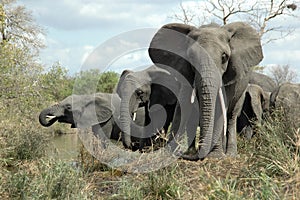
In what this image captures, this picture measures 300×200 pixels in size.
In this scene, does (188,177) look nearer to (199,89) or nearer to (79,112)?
(199,89)

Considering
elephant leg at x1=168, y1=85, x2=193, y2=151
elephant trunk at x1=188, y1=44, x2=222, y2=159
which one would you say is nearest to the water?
elephant leg at x1=168, y1=85, x2=193, y2=151

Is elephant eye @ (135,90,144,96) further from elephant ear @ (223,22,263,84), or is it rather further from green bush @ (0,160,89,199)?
green bush @ (0,160,89,199)

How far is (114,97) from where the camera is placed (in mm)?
12969

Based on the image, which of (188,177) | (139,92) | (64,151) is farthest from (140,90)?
(188,177)

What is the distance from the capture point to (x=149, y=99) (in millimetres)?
10484

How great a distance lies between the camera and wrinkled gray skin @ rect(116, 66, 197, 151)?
31.9 ft

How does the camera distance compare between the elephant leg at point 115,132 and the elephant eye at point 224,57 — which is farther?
the elephant leg at point 115,132

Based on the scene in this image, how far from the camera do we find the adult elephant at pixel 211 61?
6406 millimetres

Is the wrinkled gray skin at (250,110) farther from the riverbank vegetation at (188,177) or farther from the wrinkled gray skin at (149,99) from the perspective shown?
the riverbank vegetation at (188,177)

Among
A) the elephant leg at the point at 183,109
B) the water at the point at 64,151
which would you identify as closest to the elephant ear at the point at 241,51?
the elephant leg at the point at 183,109

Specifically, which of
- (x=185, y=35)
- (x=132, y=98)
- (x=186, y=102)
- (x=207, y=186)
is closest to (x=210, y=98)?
(x=186, y=102)

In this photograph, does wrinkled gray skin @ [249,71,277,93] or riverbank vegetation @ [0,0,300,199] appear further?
wrinkled gray skin @ [249,71,277,93]

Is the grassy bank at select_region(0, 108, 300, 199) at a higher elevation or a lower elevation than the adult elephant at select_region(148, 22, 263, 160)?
lower

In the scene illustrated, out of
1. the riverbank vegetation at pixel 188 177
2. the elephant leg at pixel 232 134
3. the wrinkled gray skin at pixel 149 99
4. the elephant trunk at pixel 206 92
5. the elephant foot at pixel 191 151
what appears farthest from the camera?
the wrinkled gray skin at pixel 149 99
